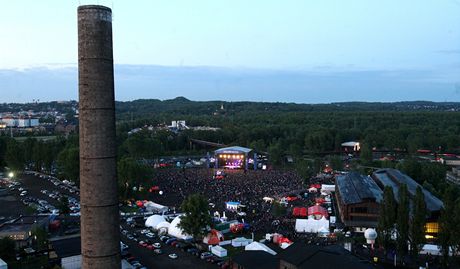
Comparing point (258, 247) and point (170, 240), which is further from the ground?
point (258, 247)

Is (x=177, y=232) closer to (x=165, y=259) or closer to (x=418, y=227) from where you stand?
(x=165, y=259)

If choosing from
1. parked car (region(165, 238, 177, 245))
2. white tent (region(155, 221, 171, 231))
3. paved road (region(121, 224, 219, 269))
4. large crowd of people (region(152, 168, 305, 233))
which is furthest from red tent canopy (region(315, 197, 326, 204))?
paved road (region(121, 224, 219, 269))

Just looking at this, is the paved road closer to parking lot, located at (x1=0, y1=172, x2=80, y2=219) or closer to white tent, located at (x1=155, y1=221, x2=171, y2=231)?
white tent, located at (x1=155, y1=221, x2=171, y2=231)

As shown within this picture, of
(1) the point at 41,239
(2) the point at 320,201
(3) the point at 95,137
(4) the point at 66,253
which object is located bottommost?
(2) the point at 320,201

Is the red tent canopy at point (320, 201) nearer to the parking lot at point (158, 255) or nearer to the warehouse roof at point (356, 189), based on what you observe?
the warehouse roof at point (356, 189)

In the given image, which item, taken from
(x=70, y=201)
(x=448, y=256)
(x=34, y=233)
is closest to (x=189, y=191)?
(x=70, y=201)

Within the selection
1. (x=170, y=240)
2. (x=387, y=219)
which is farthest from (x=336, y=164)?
(x=170, y=240)
